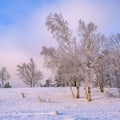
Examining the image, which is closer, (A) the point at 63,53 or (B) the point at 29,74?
(A) the point at 63,53

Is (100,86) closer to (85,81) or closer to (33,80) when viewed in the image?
(85,81)

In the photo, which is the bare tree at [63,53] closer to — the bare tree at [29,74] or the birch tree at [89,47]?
the birch tree at [89,47]

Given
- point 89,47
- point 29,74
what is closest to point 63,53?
point 89,47

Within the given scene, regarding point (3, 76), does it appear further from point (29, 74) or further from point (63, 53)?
point (63, 53)

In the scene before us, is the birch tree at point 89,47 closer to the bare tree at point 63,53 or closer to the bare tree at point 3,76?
the bare tree at point 63,53

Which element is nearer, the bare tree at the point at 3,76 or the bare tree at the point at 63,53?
the bare tree at the point at 63,53

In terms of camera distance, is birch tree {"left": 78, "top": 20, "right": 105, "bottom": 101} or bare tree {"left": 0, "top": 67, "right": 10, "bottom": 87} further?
bare tree {"left": 0, "top": 67, "right": 10, "bottom": 87}

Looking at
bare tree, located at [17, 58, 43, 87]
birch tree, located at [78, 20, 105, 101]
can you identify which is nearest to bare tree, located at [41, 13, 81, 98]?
birch tree, located at [78, 20, 105, 101]

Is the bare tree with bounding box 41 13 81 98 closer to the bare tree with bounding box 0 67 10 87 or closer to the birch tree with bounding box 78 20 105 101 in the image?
the birch tree with bounding box 78 20 105 101

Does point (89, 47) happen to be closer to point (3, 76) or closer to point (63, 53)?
point (63, 53)

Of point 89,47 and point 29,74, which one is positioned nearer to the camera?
point 89,47

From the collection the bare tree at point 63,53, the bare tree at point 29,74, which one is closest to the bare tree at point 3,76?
the bare tree at point 29,74

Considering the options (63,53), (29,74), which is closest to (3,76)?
(29,74)

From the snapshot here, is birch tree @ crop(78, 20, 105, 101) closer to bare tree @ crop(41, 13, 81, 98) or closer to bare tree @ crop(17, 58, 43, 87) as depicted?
bare tree @ crop(41, 13, 81, 98)
